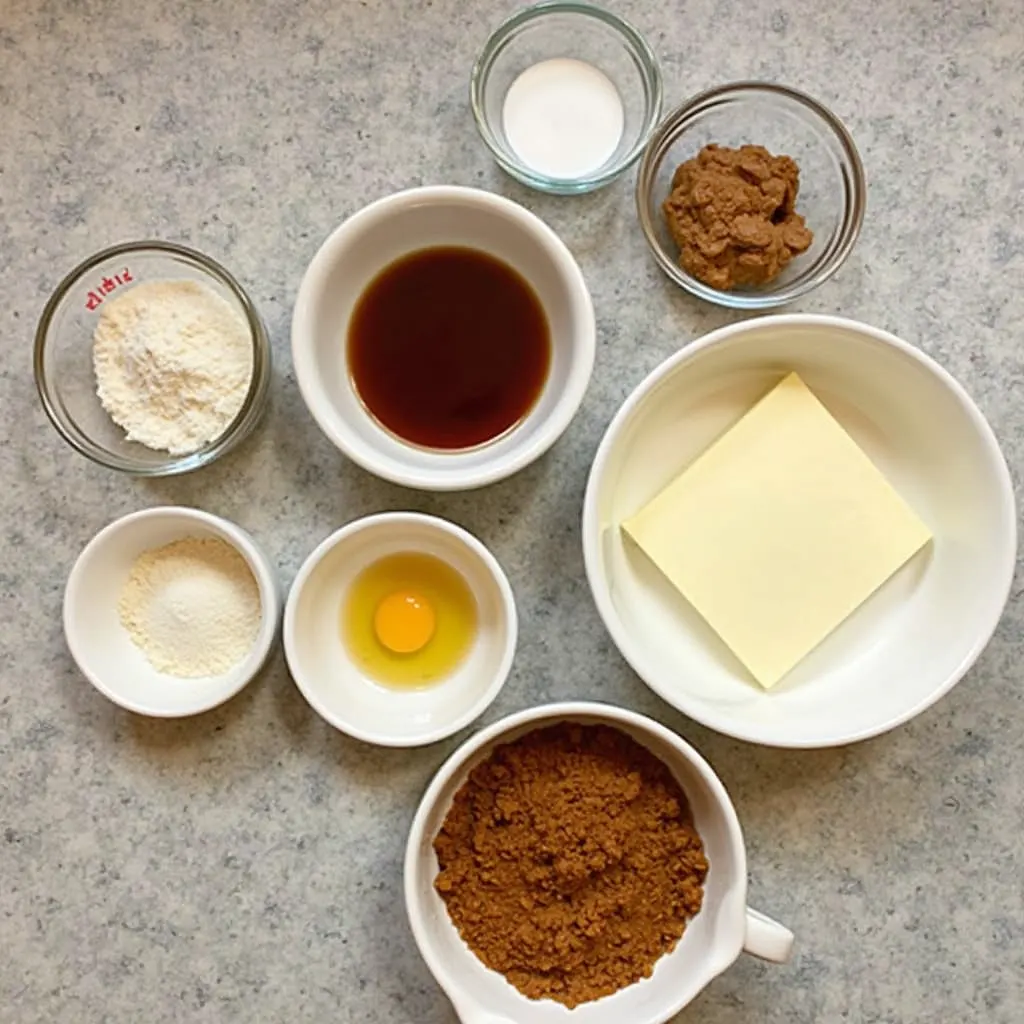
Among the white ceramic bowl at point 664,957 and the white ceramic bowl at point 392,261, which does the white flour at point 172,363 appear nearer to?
the white ceramic bowl at point 392,261

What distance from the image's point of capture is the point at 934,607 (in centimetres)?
128

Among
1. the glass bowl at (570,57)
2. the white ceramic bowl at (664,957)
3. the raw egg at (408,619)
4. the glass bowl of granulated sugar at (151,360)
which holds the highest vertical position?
the glass bowl at (570,57)

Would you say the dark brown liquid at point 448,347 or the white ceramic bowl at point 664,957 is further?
the dark brown liquid at point 448,347

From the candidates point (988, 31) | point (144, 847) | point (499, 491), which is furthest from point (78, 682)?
point (988, 31)

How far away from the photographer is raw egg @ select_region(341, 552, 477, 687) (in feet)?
4.34

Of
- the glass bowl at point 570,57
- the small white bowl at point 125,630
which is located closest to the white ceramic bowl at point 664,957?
the small white bowl at point 125,630

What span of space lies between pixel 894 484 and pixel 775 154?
Answer: 16.2 inches

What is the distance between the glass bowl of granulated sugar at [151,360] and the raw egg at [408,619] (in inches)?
9.2

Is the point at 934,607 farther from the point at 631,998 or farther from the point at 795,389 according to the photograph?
the point at 631,998

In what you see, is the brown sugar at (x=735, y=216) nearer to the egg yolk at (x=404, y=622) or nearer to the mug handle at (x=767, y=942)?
the egg yolk at (x=404, y=622)

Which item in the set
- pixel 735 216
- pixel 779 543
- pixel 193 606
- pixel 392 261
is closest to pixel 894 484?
pixel 779 543

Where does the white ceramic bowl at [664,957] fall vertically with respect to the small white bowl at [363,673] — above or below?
below

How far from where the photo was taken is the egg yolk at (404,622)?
52.0 inches

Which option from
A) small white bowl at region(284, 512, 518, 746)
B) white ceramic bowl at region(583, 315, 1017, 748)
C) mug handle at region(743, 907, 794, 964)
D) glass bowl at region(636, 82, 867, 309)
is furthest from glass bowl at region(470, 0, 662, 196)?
mug handle at region(743, 907, 794, 964)
